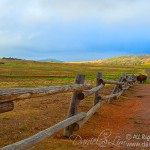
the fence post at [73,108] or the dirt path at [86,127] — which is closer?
the dirt path at [86,127]

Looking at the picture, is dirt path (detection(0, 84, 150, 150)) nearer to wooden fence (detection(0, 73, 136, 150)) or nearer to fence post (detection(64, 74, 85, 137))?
fence post (detection(64, 74, 85, 137))

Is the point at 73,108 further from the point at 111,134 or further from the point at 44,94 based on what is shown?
the point at 44,94

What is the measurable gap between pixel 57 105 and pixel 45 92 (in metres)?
6.68

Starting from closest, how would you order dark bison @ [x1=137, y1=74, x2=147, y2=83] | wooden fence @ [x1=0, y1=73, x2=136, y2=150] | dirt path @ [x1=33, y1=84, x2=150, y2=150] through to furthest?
wooden fence @ [x1=0, y1=73, x2=136, y2=150]
dirt path @ [x1=33, y1=84, x2=150, y2=150]
dark bison @ [x1=137, y1=74, x2=147, y2=83]

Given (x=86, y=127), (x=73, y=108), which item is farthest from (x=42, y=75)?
(x=73, y=108)

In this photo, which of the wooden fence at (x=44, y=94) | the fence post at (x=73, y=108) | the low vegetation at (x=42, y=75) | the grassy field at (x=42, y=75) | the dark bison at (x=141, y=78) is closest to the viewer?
the wooden fence at (x=44, y=94)

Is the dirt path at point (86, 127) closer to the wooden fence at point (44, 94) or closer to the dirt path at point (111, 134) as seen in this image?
the dirt path at point (111, 134)

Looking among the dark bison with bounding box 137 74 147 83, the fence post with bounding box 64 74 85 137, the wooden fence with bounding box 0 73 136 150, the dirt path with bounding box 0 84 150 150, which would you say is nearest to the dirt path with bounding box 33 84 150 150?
the dirt path with bounding box 0 84 150 150

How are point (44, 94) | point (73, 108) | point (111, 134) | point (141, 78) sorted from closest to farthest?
point (44, 94), point (73, 108), point (111, 134), point (141, 78)

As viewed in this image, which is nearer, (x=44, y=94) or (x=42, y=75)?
(x=44, y=94)

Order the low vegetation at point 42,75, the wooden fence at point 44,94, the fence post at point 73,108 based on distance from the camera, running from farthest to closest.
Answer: the low vegetation at point 42,75 → the fence post at point 73,108 → the wooden fence at point 44,94

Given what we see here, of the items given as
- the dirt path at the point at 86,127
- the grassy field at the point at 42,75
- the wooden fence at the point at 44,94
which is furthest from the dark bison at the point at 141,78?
the wooden fence at the point at 44,94

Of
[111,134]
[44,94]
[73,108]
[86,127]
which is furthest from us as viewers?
[86,127]

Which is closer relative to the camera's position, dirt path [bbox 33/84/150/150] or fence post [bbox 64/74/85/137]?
dirt path [bbox 33/84/150/150]
